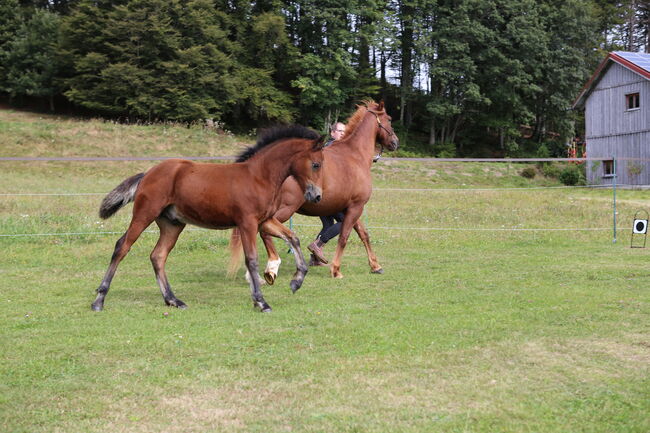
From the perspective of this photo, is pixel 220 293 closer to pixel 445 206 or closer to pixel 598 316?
pixel 598 316

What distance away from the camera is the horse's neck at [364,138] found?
384 inches

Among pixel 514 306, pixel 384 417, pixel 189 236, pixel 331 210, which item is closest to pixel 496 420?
pixel 384 417

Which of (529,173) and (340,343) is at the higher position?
(529,173)

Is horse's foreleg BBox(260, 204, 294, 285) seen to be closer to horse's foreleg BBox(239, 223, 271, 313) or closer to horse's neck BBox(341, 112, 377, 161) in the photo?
horse's foreleg BBox(239, 223, 271, 313)

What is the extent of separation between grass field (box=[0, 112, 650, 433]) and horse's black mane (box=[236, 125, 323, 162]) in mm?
1766

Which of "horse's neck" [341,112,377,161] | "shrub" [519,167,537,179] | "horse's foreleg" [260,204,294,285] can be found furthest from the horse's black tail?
"shrub" [519,167,537,179]

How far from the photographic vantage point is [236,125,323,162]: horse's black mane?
750 centimetres

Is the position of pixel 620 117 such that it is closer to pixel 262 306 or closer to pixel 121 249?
pixel 262 306

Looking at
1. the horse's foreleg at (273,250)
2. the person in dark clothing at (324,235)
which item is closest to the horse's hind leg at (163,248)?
the horse's foreleg at (273,250)

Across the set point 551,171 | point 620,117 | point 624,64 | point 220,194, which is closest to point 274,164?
point 220,194

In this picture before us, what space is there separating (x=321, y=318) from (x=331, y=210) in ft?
9.87

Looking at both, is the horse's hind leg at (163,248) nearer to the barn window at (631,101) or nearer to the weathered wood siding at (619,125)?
the weathered wood siding at (619,125)

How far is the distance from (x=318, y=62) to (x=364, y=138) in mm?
38717

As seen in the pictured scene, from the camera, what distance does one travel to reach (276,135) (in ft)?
24.7
